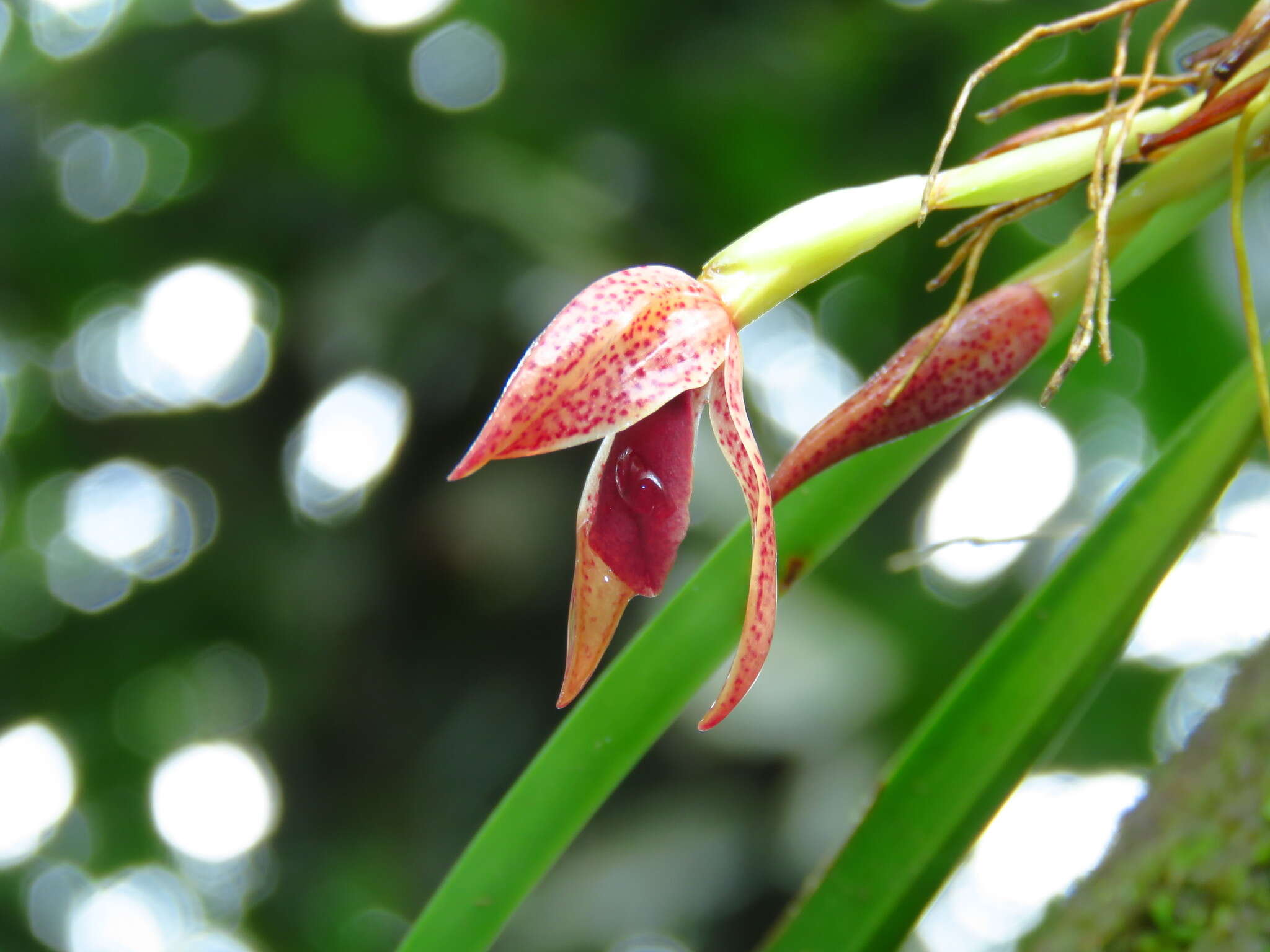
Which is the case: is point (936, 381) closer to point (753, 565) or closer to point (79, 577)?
point (753, 565)

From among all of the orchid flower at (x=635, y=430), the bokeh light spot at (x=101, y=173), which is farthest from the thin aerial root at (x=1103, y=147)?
the bokeh light spot at (x=101, y=173)

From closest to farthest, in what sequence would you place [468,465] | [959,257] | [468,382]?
1. [468,465]
2. [959,257]
3. [468,382]

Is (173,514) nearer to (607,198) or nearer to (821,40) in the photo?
(607,198)

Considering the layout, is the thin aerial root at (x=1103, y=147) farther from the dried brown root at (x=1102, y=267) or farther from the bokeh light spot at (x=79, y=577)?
the bokeh light spot at (x=79, y=577)

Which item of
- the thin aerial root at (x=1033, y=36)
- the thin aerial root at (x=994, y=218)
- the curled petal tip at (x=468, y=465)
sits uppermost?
the thin aerial root at (x=1033, y=36)

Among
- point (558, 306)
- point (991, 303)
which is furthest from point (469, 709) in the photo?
point (991, 303)

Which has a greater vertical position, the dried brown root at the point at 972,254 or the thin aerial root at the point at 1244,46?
the thin aerial root at the point at 1244,46

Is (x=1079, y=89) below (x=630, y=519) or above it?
above

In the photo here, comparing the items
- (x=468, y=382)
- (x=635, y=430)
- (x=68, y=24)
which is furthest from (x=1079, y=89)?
(x=68, y=24)
